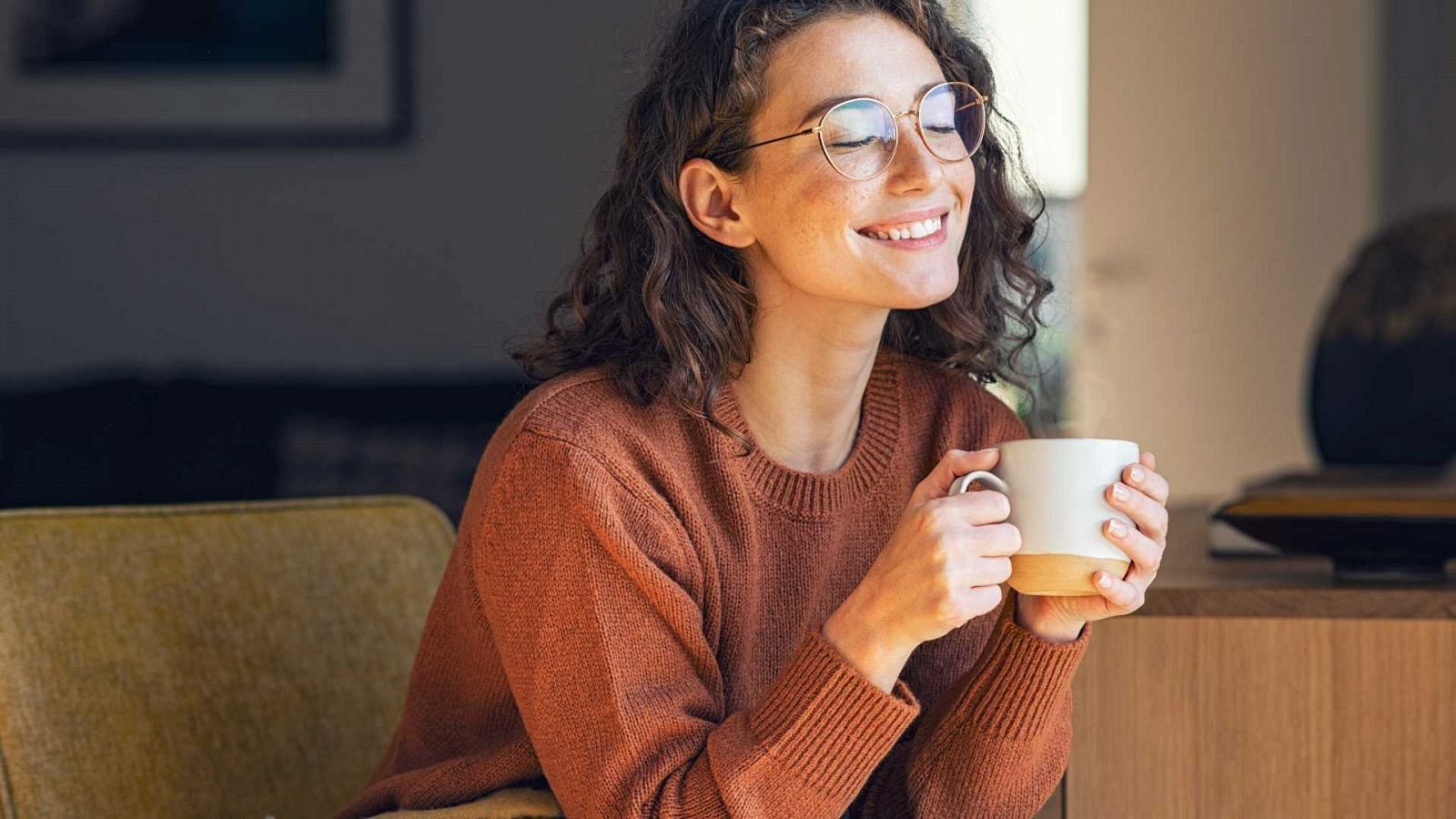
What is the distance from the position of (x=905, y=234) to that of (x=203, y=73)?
2406 mm

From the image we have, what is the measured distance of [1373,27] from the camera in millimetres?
4293

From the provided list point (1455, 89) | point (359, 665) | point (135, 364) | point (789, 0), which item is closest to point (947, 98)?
point (789, 0)

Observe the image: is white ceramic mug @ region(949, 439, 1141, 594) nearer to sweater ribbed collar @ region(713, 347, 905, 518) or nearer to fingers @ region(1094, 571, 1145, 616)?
fingers @ region(1094, 571, 1145, 616)

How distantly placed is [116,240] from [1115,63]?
8.25ft

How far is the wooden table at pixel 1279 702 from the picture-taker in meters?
1.11

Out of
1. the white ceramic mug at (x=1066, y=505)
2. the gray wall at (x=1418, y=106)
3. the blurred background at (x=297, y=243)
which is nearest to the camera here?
the white ceramic mug at (x=1066, y=505)

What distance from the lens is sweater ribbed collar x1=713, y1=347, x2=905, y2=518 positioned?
122 cm

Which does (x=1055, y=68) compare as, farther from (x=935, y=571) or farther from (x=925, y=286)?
(x=935, y=571)

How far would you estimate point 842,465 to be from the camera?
1.28 meters

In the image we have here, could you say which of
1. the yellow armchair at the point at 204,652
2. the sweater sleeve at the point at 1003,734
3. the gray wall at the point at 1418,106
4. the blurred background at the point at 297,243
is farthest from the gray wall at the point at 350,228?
the gray wall at the point at 1418,106

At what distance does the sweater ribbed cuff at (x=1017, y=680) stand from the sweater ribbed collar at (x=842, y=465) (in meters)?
0.18

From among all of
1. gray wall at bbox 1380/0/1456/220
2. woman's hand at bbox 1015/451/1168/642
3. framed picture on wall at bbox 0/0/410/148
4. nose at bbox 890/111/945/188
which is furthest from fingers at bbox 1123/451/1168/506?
gray wall at bbox 1380/0/1456/220

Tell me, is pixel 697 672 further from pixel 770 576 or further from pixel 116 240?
pixel 116 240

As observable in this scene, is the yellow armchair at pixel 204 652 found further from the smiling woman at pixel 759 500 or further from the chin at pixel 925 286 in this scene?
the chin at pixel 925 286
